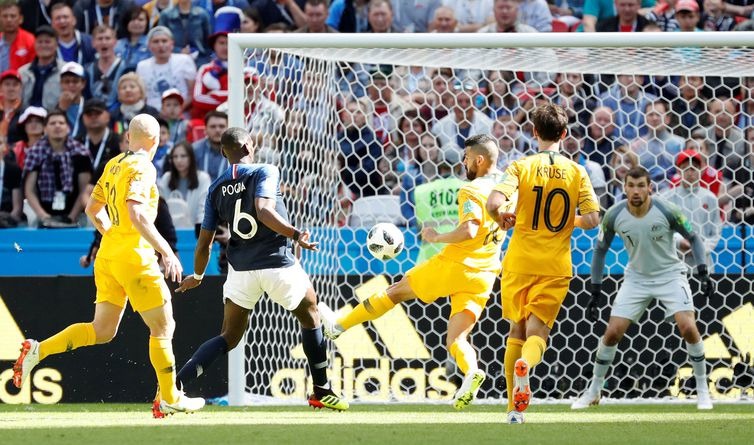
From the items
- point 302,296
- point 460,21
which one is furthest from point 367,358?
point 460,21

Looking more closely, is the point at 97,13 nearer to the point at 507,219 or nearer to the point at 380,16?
the point at 380,16

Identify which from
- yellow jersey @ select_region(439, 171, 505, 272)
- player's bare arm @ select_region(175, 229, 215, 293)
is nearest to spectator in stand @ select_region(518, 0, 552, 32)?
yellow jersey @ select_region(439, 171, 505, 272)

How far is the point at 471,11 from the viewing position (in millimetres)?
13992

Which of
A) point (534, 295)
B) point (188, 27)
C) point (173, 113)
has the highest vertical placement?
point (188, 27)

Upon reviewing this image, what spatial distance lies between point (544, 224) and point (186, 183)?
215 inches

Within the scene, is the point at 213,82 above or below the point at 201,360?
above

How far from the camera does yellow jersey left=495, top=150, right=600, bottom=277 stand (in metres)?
7.39

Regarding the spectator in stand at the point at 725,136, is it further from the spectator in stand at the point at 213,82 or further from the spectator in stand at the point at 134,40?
the spectator in stand at the point at 134,40

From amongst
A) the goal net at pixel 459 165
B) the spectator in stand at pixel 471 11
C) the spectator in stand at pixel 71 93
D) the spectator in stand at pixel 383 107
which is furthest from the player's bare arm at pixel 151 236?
the spectator in stand at pixel 471 11

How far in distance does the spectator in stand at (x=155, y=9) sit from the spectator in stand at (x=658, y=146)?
6.26 meters

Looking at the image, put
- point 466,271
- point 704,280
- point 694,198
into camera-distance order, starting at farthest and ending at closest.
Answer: point 694,198
point 704,280
point 466,271

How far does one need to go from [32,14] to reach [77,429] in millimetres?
9525

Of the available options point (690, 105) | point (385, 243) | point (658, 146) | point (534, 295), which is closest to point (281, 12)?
point (658, 146)

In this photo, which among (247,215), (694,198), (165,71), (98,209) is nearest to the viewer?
(98,209)
